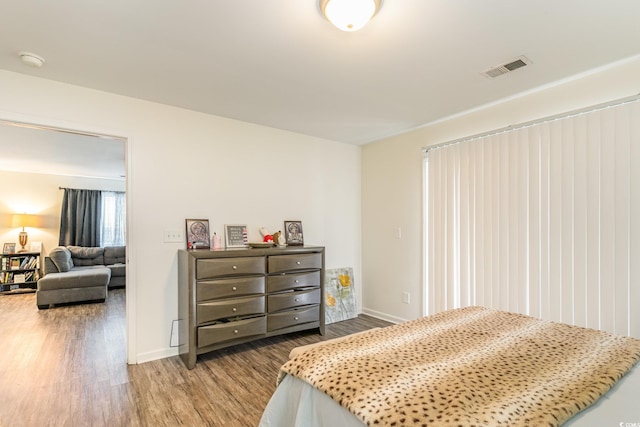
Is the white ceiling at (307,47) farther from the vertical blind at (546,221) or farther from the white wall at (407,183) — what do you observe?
the vertical blind at (546,221)

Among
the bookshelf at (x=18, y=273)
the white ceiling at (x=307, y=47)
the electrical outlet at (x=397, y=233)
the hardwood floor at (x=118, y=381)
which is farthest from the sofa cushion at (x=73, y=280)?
the electrical outlet at (x=397, y=233)

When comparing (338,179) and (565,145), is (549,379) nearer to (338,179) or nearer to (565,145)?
(565,145)

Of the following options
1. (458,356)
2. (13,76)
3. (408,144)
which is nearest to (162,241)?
(13,76)

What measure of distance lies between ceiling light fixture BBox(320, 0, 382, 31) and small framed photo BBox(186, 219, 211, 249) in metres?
2.27

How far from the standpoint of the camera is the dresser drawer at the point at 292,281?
3.17m

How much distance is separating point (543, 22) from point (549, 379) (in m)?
1.86

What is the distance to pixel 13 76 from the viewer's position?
2375 mm

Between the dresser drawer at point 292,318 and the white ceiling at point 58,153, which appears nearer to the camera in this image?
the dresser drawer at point 292,318

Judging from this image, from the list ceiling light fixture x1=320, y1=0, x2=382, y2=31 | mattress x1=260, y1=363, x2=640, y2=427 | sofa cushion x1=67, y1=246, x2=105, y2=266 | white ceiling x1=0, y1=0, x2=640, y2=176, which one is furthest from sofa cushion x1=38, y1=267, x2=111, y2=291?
ceiling light fixture x1=320, y1=0, x2=382, y2=31

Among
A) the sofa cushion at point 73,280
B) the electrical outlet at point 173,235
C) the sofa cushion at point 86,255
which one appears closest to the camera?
the electrical outlet at point 173,235

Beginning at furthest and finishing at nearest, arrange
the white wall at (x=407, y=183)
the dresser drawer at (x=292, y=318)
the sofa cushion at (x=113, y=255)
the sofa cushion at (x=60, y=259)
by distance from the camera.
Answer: the sofa cushion at (x=113, y=255), the sofa cushion at (x=60, y=259), the dresser drawer at (x=292, y=318), the white wall at (x=407, y=183)

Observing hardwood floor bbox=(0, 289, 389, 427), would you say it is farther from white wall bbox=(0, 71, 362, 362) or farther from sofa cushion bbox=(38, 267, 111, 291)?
sofa cushion bbox=(38, 267, 111, 291)

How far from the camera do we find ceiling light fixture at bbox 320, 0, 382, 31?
1528 millimetres

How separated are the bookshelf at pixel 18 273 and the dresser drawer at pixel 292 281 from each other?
228 inches
